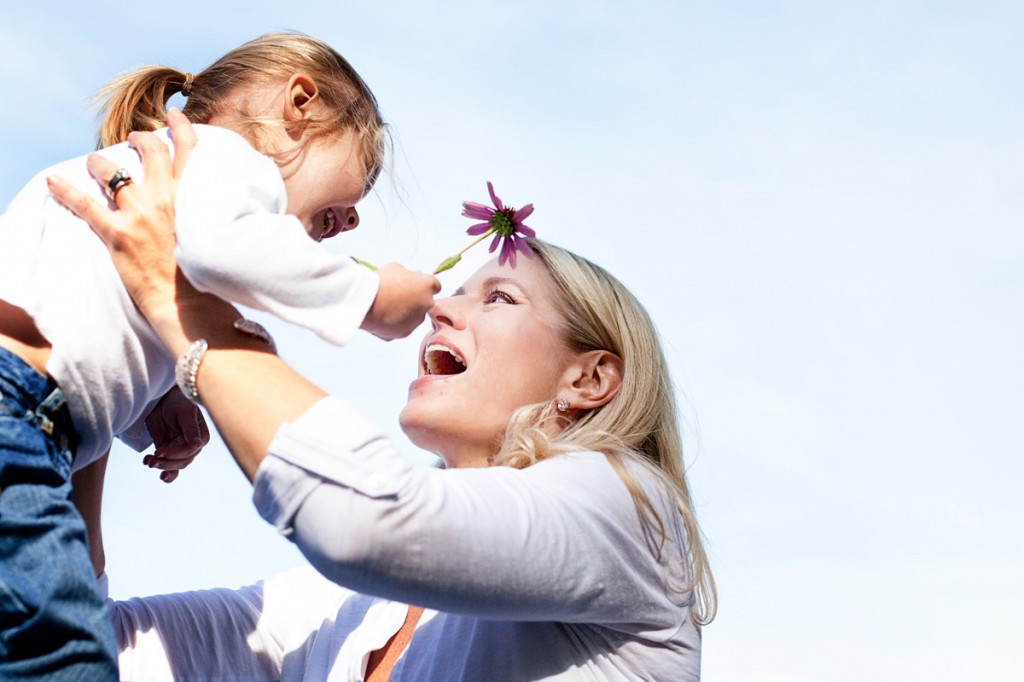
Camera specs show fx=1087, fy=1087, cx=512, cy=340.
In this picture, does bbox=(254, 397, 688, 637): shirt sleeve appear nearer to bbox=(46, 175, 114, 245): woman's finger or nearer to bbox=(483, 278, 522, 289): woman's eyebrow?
bbox=(46, 175, 114, 245): woman's finger

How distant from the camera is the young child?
2059 millimetres

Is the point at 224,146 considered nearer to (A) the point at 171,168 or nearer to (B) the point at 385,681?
(A) the point at 171,168

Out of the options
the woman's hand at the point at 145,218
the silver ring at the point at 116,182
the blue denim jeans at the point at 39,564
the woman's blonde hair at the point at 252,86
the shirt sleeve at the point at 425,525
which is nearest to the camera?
the shirt sleeve at the point at 425,525

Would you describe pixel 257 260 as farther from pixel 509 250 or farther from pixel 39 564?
pixel 509 250

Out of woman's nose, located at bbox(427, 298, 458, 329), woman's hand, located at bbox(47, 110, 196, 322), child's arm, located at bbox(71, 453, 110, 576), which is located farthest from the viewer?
woman's nose, located at bbox(427, 298, 458, 329)

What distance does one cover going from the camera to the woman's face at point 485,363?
337 centimetres

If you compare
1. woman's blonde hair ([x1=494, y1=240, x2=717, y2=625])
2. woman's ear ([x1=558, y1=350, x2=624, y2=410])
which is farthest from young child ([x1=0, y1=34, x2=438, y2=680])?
woman's ear ([x1=558, y1=350, x2=624, y2=410])

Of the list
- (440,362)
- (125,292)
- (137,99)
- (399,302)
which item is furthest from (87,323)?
(440,362)

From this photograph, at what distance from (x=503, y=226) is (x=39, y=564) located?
2021mm

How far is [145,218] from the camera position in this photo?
2301mm

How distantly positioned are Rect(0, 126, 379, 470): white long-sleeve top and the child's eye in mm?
1291

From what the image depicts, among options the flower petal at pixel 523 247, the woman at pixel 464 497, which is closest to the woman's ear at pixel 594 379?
the woman at pixel 464 497

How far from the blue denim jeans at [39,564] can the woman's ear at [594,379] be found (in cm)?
169

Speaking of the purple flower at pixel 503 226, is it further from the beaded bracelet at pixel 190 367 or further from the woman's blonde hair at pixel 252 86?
the beaded bracelet at pixel 190 367
